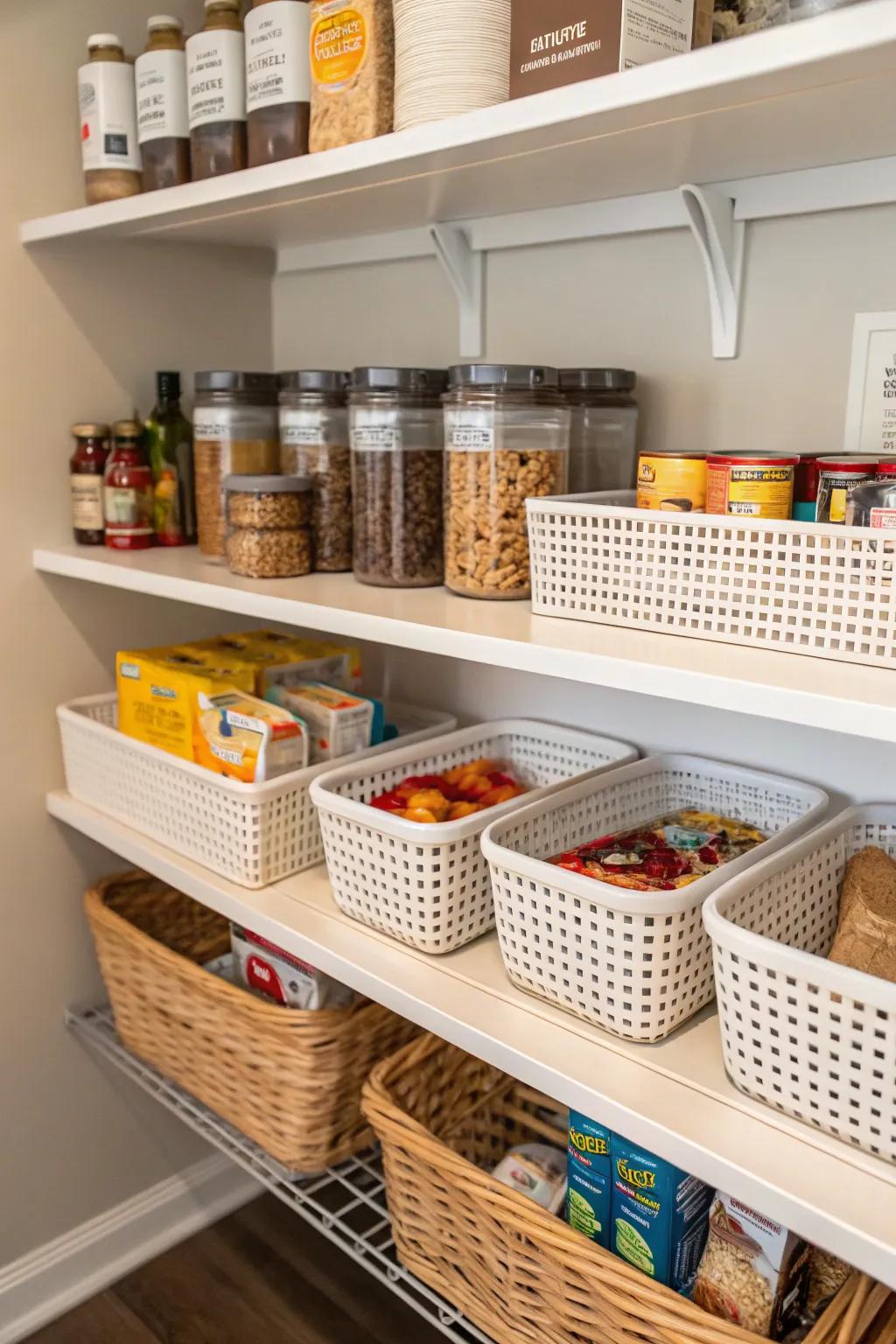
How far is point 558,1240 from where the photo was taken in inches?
39.0

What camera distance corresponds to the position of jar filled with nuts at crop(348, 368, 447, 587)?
4.20ft

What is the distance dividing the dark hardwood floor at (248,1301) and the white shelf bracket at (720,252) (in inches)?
61.5

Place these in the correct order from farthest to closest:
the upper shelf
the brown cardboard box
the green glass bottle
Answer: the green glass bottle → the brown cardboard box → the upper shelf

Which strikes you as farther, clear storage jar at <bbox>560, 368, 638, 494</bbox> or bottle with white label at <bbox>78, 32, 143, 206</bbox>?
bottle with white label at <bbox>78, 32, 143, 206</bbox>

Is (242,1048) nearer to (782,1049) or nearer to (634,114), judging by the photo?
(782,1049)

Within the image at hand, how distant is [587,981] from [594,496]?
1.63ft

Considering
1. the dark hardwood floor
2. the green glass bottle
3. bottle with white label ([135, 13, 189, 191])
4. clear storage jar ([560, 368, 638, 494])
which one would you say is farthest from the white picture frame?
the dark hardwood floor

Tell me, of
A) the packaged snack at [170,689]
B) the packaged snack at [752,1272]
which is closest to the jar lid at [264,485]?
the packaged snack at [170,689]

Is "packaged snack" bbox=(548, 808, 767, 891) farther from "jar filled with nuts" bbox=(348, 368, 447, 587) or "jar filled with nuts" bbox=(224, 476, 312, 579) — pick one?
"jar filled with nuts" bbox=(224, 476, 312, 579)

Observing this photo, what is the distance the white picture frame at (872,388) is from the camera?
1.10 m

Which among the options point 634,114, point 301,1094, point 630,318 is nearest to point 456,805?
point 301,1094

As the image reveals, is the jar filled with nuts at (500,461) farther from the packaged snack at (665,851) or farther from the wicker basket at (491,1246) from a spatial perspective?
the wicker basket at (491,1246)

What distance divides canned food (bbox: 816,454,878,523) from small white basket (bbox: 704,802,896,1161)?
0.32 m

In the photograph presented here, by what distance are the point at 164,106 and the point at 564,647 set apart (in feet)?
3.27
